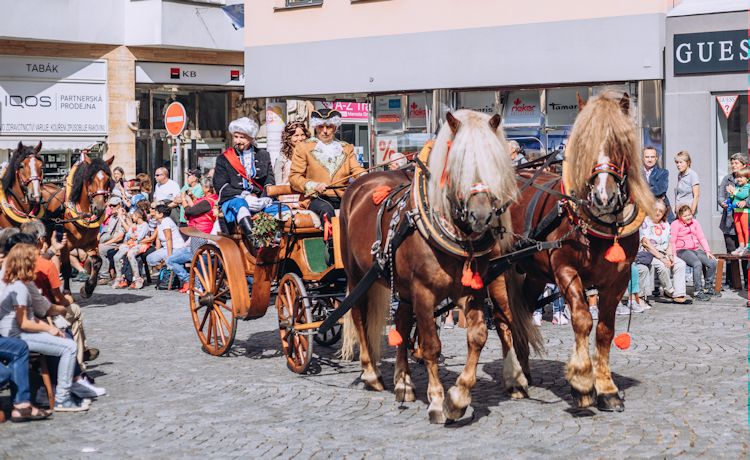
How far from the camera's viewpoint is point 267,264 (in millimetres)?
10039

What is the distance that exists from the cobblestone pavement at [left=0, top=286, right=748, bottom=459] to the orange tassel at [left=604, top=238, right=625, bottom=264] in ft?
3.52

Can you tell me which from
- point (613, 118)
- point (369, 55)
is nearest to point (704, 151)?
point (369, 55)

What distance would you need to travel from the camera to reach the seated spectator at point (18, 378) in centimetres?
786

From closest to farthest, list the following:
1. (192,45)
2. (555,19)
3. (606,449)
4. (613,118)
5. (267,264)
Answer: (606,449) → (613,118) → (267,264) → (555,19) → (192,45)

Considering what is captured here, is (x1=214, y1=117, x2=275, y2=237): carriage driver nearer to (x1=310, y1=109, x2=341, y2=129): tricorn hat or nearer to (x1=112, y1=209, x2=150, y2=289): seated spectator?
(x1=310, y1=109, x2=341, y2=129): tricorn hat

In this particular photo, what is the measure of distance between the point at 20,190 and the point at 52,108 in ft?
44.3

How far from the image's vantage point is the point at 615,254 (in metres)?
7.48

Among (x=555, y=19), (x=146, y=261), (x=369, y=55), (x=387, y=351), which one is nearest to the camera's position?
(x=387, y=351)

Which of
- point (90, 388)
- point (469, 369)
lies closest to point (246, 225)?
point (90, 388)

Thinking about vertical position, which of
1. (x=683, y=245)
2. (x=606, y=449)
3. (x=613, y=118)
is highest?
(x=613, y=118)

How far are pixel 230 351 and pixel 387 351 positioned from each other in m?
1.54

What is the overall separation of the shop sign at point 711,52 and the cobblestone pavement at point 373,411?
7.56 m

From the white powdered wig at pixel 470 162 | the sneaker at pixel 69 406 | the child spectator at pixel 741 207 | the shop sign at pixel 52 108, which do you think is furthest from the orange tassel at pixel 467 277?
the shop sign at pixel 52 108

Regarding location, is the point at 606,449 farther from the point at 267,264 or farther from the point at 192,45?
the point at 192,45
